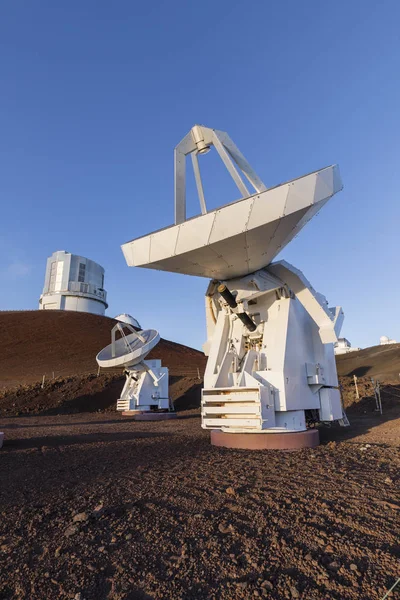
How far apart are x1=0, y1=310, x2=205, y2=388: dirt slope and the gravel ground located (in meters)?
36.2

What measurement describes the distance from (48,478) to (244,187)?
824cm

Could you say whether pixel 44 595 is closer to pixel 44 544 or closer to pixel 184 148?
pixel 44 544

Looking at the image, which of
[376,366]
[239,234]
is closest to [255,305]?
[239,234]

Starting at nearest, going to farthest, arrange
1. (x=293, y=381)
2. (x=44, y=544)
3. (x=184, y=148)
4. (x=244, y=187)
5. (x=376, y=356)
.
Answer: (x=44, y=544)
(x=293, y=381)
(x=244, y=187)
(x=184, y=148)
(x=376, y=356)

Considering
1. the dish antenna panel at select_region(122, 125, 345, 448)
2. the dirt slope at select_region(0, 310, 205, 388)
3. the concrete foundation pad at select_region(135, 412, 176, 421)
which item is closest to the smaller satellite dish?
the concrete foundation pad at select_region(135, 412, 176, 421)

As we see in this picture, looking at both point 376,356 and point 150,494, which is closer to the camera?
point 150,494

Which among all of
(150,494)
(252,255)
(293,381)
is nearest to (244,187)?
(252,255)

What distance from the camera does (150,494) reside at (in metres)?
4.64

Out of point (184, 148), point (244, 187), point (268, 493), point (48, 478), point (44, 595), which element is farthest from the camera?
point (184, 148)

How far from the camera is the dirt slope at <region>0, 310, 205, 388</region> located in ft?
141

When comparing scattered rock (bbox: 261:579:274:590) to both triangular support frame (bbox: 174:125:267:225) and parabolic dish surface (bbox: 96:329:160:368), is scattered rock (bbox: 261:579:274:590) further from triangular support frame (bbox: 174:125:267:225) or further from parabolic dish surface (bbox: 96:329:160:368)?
parabolic dish surface (bbox: 96:329:160:368)

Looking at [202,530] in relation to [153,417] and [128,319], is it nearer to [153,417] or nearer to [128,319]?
[153,417]

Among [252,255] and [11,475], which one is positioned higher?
[252,255]

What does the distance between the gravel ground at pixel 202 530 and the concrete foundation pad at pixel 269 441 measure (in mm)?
1440
